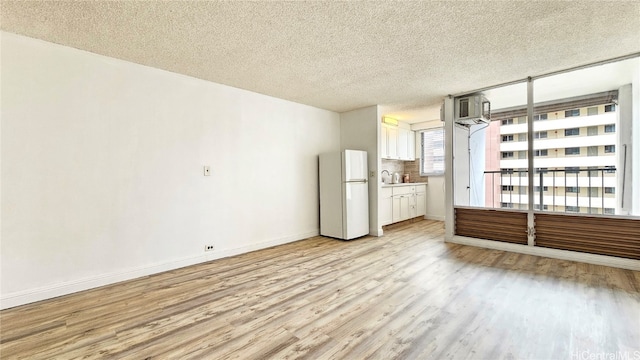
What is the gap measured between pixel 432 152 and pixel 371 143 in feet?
8.63

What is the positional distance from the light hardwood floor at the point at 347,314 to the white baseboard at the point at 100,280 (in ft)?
0.30

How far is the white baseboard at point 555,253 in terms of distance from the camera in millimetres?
3110

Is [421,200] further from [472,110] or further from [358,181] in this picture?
[472,110]

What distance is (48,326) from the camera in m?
2.08

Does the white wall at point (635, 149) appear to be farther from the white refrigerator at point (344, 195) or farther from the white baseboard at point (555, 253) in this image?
the white refrigerator at point (344, 195)

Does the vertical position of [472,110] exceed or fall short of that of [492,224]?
it exceeds it

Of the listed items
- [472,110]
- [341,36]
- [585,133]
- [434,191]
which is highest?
[341,36]

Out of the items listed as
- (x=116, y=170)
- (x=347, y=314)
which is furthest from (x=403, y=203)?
(x=116, y=170)

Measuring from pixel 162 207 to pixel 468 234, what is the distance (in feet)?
14.6

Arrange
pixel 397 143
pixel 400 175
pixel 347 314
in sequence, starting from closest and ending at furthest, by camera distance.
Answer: pixel 347 314
pixel 397 143
pixel 400 175

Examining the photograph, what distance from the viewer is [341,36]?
2.50m

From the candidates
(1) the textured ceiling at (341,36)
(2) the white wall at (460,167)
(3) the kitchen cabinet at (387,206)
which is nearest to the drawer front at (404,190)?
(3) the kitchen cabinet at (387,206)

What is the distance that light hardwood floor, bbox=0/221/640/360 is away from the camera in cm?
174

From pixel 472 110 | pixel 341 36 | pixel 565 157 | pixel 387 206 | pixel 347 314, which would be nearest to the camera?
pixel 347 314
